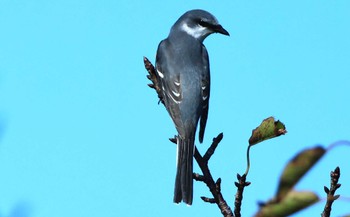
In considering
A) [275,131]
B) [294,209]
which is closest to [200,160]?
[275,131]

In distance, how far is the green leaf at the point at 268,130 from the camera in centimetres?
303

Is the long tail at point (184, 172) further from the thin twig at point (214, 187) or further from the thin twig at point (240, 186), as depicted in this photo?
the thin twig at point (240, 186)

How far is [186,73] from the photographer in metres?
6.80

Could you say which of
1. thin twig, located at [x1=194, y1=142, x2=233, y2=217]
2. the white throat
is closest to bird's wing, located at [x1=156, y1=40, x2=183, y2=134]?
the white throat

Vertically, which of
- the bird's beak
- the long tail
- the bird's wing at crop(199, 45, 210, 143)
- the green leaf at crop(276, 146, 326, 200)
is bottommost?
the green leaf at crop(276, 146, 326, 200)

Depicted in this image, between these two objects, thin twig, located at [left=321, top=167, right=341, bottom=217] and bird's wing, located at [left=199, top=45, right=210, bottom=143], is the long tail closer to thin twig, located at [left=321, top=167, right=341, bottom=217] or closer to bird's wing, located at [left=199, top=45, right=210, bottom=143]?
bird's wing, located at [left=199, top=45, right=210, bottom=143]

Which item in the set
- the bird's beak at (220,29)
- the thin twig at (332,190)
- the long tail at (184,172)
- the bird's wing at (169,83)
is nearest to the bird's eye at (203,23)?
the bird's beak at (220,29)

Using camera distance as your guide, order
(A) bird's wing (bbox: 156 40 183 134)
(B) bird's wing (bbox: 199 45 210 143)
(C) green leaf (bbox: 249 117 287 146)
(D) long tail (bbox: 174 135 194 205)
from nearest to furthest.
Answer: (C) green leaf (bbox: 249 117 287 146) < (D) long tail (bbox: 174 135 194 205) < (A) bird's wing (bbox: 156 40 183 134) < (B) bird's wing (bbox: 199 45 210 143)

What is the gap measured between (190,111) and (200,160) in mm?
2630

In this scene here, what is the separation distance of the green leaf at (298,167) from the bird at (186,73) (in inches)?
150

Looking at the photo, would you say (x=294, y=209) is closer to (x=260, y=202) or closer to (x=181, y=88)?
(x=260, y=202)

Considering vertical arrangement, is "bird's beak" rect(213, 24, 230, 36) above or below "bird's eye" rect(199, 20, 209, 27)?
below

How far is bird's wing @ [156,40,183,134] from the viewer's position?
6383 millimetres

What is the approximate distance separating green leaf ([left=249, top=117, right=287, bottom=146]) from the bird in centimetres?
239
